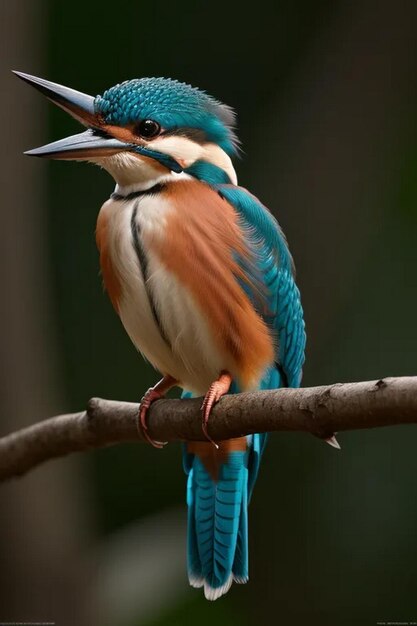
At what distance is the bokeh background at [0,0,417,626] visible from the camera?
3.30 meters

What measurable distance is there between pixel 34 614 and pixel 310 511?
1065 mm

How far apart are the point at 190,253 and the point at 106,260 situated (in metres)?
0.20

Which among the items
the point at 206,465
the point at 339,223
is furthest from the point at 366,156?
the point at 206,465

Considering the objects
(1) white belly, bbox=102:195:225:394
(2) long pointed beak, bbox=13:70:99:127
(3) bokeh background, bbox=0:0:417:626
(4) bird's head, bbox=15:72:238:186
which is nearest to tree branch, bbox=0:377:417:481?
(1) white belly, bbox=102:195:225:394

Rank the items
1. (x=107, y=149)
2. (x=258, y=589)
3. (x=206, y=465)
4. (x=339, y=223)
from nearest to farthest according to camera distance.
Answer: (x=107, y=149) < (x=206, y=465) < (x=258, y=589) < (x=339, y=223)

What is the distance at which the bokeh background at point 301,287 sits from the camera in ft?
10.8

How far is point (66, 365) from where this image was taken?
14.1ft

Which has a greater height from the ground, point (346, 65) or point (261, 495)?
point (346, 65)

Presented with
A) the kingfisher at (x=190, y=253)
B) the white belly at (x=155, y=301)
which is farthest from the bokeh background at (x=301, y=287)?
the white belly at (x=155, y=301)

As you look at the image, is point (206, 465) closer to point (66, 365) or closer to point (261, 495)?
point (261, 495)

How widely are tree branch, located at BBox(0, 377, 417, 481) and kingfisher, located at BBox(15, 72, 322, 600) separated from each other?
0.07m

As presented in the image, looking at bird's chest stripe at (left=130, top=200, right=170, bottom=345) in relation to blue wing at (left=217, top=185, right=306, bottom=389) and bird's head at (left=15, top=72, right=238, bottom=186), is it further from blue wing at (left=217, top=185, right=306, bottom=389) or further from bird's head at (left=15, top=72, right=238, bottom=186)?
blue wing at (left=217, top=185, right=306, bottom=389)

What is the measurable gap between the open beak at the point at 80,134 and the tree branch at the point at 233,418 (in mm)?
539

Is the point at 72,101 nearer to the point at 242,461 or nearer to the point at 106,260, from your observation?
the point at 106,260
